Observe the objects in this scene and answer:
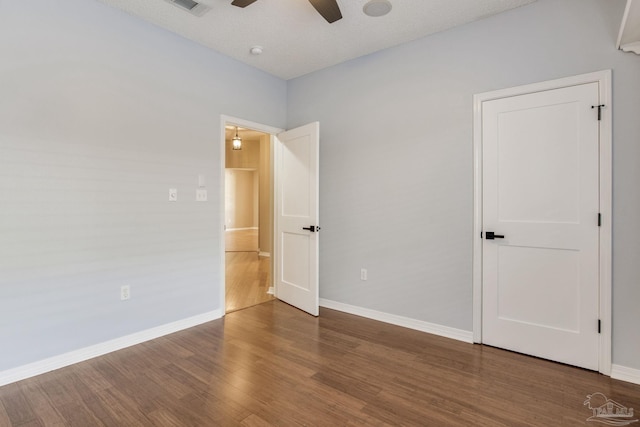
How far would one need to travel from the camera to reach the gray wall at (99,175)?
7.41 ft

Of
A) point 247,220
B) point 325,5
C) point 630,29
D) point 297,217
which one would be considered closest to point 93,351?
point 297,217

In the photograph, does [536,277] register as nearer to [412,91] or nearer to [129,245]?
[412,91]

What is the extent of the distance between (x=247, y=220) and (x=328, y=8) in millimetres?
10622

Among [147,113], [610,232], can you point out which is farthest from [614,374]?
[147,113]

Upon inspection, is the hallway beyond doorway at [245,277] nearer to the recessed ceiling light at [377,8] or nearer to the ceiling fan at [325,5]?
the ceiling fan at [325,5]

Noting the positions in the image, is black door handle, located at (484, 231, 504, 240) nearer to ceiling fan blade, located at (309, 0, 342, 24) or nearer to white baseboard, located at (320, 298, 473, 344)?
white baseboard, located at (320, 298, 473, 344)

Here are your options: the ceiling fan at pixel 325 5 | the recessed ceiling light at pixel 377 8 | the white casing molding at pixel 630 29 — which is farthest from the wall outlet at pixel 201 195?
the white casing molding at pixel 630 29

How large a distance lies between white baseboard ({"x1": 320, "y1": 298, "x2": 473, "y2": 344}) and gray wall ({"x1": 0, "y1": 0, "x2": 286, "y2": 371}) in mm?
1364

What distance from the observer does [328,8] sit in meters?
2.30

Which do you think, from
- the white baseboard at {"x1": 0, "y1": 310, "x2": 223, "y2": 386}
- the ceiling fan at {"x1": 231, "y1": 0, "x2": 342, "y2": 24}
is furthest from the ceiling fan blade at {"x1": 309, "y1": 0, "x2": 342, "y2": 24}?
the white baseboard at {"x1": 0, "y1": 310, "x2": 223, "y2": 386}

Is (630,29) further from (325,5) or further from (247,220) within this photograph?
(247,220)

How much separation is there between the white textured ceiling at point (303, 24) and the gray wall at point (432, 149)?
17 cm

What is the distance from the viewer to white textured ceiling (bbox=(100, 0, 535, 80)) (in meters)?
2.62

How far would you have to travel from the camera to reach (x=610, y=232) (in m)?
2.30
